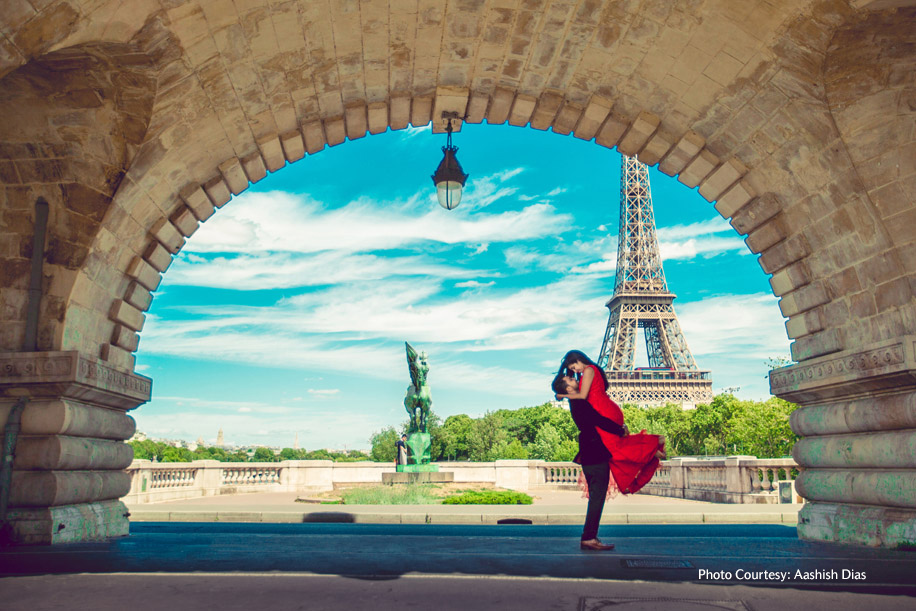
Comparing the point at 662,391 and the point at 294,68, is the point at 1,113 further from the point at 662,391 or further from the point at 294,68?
the point at 662,391

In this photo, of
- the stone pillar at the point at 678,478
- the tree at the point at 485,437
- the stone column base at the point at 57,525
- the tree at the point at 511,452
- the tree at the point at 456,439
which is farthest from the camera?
the tree at the point at 456,439

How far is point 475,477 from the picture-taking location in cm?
2631

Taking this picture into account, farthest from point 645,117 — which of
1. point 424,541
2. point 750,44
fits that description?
point 424,541

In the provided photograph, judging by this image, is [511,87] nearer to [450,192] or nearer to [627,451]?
[450,192]

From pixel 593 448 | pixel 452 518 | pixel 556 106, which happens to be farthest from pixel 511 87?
pixel 452 518

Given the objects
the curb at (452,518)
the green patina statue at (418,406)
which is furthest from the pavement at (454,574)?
the green patina statue at (418,406)

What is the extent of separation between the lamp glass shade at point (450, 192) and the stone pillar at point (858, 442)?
4.97 metres

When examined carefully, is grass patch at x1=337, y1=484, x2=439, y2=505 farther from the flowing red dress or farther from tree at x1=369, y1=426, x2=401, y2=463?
tree at x1=369, y1=426, x2=401, y2=463

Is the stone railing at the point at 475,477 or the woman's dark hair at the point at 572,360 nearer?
the woman's dark hair at the point at 572,360

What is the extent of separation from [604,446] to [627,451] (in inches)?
8.4

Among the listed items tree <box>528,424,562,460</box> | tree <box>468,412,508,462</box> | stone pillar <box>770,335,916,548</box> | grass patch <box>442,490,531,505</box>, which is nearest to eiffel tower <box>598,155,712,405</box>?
tree <box>528,424,562,460</box>

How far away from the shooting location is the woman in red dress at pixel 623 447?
21.0 feet

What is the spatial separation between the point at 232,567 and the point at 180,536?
148 inches

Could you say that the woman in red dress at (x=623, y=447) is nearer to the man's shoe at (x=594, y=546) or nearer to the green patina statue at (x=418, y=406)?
the man's shoe at (x=594, y=546)
